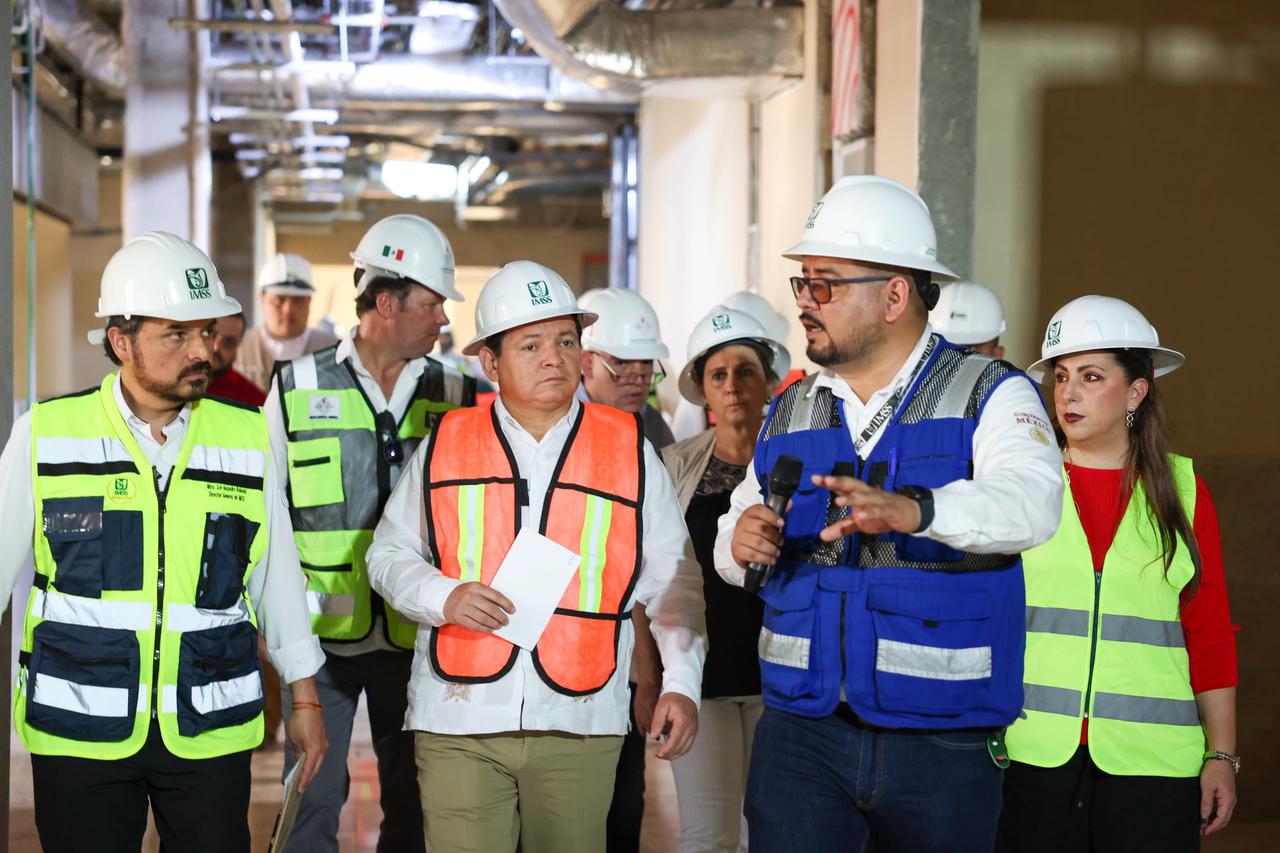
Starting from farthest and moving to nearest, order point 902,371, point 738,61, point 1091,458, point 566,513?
point 738,61 < point 1091,458 < point 566,513 < point 902,371

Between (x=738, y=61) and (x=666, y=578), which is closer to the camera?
(x=666, y=578)

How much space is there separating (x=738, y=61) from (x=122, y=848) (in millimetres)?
6196

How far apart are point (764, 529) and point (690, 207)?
938 cm

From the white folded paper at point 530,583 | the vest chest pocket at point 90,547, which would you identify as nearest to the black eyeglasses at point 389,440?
the white folded paper at point 530,583

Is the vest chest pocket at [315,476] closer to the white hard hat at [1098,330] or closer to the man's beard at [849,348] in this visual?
the man's beard at [849,348]

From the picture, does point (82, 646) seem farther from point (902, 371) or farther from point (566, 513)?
point (902, 371)

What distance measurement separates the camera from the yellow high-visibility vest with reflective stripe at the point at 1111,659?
3057 mm

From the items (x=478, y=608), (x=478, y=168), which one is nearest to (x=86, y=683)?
(x=478, y=608)

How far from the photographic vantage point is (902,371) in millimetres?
2695

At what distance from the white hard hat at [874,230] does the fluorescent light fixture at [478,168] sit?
50.5ft

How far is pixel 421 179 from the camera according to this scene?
68.7 ft

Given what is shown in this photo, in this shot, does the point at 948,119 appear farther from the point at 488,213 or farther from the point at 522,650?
the point at 488,213

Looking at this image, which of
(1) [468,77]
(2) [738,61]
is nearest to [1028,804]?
(2) [738,61]

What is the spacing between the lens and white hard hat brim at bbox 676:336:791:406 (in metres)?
4.39
